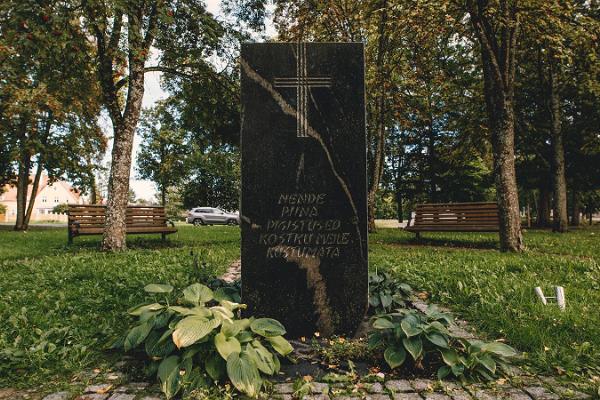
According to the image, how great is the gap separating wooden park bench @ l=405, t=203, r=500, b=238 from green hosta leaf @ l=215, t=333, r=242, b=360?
9.57m

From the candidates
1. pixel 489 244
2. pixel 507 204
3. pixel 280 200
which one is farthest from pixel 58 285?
pixel 489 244

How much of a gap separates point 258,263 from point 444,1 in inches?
283

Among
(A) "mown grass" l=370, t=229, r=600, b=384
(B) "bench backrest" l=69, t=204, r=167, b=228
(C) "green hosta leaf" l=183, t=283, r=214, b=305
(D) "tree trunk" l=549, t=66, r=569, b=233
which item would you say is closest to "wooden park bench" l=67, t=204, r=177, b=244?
(B) "bench backrest" l=69, t=204, r=167, b=228

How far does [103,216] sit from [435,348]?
419 inches

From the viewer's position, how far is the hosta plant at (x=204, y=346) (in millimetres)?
2541

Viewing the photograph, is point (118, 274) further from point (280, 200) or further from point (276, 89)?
point (276, 89)

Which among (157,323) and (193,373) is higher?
(157,323)

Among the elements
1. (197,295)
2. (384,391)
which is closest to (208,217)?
(197,295)

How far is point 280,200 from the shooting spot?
3.84m

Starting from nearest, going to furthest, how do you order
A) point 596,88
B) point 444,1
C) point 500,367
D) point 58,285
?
point 500,367 < point 58,285 < point 444,1 < point 596,88

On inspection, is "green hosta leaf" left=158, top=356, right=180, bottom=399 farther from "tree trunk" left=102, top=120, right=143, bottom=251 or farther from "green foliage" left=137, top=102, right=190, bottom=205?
A: "green foliage" left=137, top=102, right=190, bottom=205

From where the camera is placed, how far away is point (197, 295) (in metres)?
3.16

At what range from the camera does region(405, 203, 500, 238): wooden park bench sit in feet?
35.9

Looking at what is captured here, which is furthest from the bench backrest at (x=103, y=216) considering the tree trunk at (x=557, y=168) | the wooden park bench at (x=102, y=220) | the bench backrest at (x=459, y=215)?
the tree trunk at (x=557, y=168)
